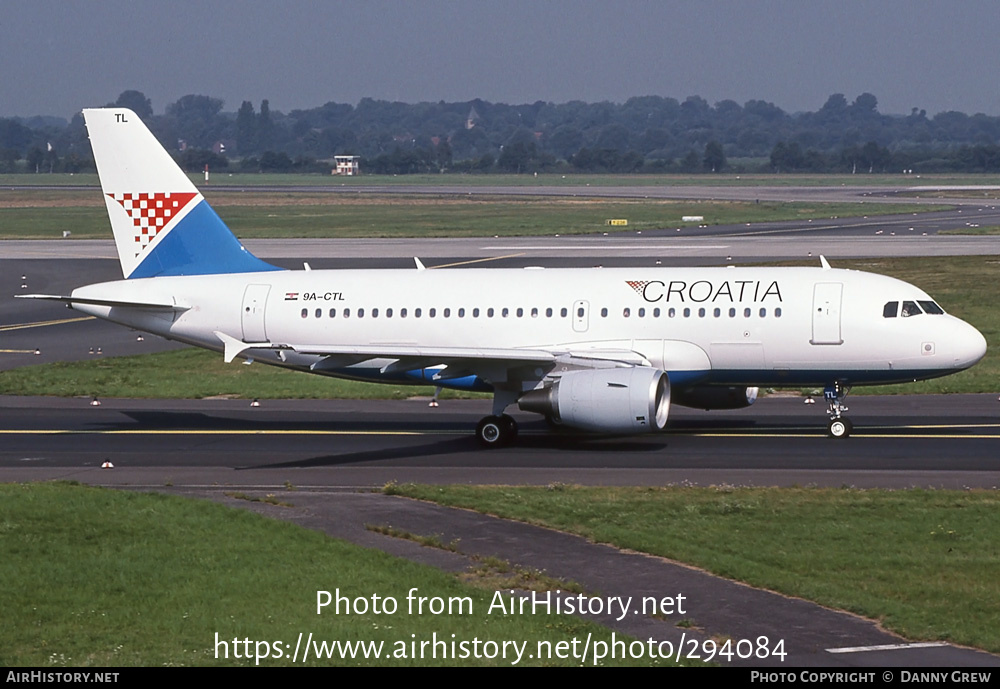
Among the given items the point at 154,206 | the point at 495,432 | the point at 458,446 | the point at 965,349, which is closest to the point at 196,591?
the point at 458,446

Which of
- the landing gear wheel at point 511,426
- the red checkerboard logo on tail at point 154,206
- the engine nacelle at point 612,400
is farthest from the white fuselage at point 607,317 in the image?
the engine nacelle at point 612,400

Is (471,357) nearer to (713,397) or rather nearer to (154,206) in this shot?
(713,397)

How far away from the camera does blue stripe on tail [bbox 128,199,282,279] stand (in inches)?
1431

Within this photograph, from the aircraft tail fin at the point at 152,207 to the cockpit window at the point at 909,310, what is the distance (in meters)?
16.7

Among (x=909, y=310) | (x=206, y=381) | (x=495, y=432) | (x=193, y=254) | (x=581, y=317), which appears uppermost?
(x=193, y=254)

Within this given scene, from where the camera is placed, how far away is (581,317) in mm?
33656

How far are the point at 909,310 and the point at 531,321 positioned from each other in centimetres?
909

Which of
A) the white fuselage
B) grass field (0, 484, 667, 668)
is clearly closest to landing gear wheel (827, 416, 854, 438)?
the white fuselage

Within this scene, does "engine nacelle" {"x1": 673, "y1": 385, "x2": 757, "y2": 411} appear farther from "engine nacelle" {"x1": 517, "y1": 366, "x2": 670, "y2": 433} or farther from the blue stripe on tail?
the blue stripe on tail

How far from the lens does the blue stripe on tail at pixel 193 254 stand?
36.3m

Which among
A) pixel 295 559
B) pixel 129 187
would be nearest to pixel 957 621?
pixel 295 559

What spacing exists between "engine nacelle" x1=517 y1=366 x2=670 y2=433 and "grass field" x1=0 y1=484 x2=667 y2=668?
9503 mm

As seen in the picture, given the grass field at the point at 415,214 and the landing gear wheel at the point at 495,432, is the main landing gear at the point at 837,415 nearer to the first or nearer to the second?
the landing gear wheel at the point at 495,432

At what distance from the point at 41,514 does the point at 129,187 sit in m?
15.4
